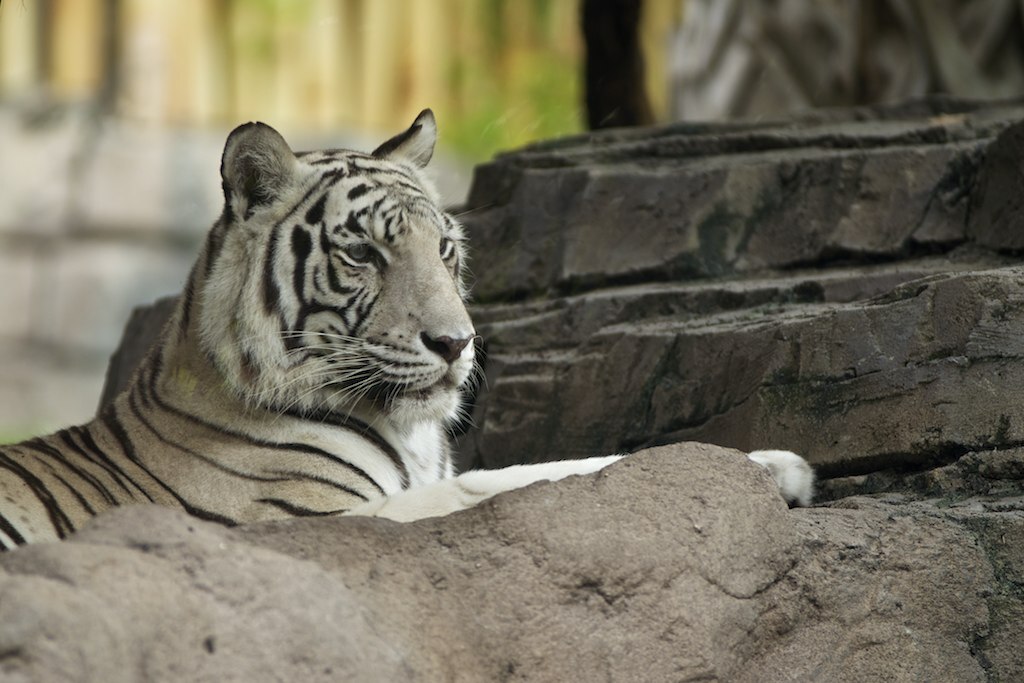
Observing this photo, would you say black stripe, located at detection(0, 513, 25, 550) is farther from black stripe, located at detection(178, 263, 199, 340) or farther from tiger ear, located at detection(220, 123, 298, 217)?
tiger ear, located at detection(220, 123, 298, 217)

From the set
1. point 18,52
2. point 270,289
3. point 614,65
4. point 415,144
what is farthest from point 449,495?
point 18,52

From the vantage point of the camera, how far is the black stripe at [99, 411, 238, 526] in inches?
142

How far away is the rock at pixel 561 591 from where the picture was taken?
95.0 inches

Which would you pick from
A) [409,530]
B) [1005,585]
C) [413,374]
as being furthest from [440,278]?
[1005,585]

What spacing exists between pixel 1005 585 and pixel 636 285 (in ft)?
6.93

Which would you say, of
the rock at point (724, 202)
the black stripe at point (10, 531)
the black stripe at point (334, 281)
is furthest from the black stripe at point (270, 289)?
the rock at point (724, 202)

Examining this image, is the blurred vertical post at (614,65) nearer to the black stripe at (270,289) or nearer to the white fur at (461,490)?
the black stripe at (270,289)

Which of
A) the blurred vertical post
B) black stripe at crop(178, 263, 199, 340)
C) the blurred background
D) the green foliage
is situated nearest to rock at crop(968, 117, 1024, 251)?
black stripe at crop(178, 263, 199, 340)

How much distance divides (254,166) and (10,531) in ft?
3.64

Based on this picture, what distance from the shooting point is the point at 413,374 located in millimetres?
3750

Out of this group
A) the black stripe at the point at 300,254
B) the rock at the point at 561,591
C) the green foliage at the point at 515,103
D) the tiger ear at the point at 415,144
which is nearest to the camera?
the rock at the point at 561,591

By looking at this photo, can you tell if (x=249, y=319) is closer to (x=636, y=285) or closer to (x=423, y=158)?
(x=423, y=158)

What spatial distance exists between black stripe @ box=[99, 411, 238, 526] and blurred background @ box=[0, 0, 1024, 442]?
24.6 feet

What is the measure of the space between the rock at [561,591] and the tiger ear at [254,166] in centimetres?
126
